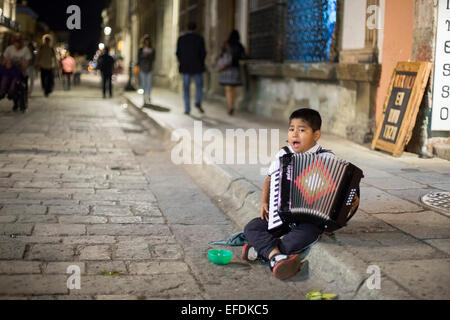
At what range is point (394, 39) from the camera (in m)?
8.78

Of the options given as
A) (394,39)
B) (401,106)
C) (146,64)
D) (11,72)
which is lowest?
(401,106)

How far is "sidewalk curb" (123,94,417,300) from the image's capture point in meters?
3.55

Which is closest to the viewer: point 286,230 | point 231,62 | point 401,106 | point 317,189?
point 317,189

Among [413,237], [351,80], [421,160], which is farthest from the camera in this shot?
[351,80]

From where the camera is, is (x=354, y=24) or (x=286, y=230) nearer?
(x=286, y=230)

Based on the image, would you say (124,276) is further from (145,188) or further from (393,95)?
(393,95)

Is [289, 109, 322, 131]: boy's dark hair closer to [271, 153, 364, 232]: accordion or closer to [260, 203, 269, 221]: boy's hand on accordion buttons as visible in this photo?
[271, 153, 364, 232]: accordion

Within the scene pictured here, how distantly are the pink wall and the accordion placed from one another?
4740 millimetres

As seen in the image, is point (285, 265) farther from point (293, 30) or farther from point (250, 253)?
point (293, 30)

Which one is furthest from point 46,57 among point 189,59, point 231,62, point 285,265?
point 285,265

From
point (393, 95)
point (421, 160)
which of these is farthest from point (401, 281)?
point (393, 95)

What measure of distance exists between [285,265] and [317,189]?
0.52m
